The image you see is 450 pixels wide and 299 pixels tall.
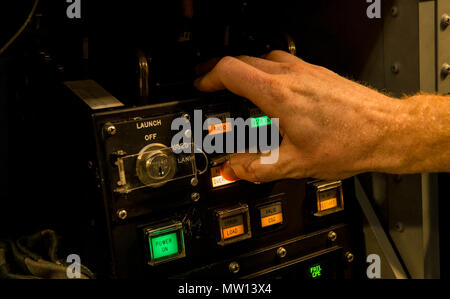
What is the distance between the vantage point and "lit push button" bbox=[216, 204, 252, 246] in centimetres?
85

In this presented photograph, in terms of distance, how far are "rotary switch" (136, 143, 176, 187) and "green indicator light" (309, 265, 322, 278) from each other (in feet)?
1.25

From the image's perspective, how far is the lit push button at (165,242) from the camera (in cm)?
79

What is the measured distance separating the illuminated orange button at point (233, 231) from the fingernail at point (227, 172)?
0.30ft

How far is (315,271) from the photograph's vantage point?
976mm

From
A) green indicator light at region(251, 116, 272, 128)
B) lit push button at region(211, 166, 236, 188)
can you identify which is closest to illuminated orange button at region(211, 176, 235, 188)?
lit push button at region(211, 166, 236, 188)

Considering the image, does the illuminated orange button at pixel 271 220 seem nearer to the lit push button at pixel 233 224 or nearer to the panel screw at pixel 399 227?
the lit push button at pixel 233 224

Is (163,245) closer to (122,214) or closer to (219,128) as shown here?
(122,214)

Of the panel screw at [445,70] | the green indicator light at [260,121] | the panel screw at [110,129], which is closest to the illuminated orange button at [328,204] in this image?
the green indicator light at [260,121]

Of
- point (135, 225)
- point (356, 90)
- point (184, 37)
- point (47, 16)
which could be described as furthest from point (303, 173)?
point (47, 16)

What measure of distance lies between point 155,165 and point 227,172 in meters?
0.14

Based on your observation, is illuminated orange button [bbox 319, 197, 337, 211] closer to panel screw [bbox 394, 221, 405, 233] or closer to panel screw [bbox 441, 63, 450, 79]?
panel screw [bbox 394, 221, 405, 233]

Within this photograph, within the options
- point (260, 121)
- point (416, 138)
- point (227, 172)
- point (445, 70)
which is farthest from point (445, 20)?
point (227, 172)

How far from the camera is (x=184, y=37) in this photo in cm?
97

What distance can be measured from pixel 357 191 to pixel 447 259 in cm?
23
